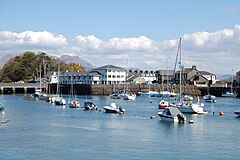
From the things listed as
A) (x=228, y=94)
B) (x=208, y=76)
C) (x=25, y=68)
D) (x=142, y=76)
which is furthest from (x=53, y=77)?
(x=228, y=94)

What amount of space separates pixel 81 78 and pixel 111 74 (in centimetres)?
1056

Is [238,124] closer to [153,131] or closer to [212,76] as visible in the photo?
[153,131]

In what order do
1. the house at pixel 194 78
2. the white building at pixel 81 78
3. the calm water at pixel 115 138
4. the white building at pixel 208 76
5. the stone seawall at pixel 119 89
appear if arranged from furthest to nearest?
1. the white building at pixel 208 76
2. the house at pixel 194 78
3. the white building at pixel 81 78
4. the stone seawall at pixel 119 89
5. the calm water at pixel 115 138

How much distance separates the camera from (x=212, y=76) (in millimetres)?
169125

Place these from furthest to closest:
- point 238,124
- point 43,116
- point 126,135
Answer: point 43,116, point 238,124, point 126,135

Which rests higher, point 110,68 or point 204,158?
point 110,68

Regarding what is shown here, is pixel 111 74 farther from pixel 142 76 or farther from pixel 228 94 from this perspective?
pixel 228 94

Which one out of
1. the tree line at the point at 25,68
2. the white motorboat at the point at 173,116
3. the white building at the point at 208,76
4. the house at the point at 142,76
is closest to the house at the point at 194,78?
the white building at the point at 208,76

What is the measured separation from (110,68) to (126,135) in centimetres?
10810

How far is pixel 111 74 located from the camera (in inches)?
6033

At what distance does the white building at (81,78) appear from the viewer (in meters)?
153

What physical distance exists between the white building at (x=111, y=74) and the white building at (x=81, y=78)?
1539 mm

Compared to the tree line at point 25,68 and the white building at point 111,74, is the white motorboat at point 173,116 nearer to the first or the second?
the white building at point 111,74

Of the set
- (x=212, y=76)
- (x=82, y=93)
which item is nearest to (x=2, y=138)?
(x=82, y=93)
